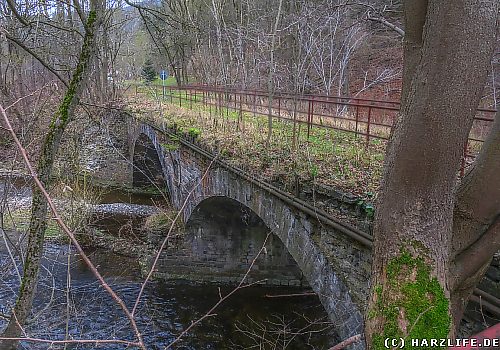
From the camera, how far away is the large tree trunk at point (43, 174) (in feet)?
17.3

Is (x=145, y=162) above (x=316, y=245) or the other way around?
the other way around

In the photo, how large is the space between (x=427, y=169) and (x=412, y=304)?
0.71 metres

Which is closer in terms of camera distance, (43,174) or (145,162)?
(43,174)

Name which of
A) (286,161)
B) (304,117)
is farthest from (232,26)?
(286,161)

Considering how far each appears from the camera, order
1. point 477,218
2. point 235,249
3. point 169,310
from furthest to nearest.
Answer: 1. point 235,249
2. point 169,310
3. point 477,218

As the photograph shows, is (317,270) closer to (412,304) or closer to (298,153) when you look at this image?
(298,153)

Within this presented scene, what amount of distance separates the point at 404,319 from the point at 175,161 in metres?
11.4

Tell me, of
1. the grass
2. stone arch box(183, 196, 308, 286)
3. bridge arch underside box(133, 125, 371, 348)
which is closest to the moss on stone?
bridge arch underside box(133, 125, 371, 348)

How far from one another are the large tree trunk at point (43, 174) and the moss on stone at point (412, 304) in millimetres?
4213

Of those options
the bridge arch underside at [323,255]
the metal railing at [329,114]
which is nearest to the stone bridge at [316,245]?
the bridge arch underside at [323,255]

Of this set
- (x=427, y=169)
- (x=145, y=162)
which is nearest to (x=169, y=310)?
(x=427, y=169)

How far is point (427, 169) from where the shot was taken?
2.38 metres

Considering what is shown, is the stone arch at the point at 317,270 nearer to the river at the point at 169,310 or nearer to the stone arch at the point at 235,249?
the river at the point at 169,310

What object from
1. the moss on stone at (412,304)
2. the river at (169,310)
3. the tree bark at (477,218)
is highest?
the tree bark at (477,218)
